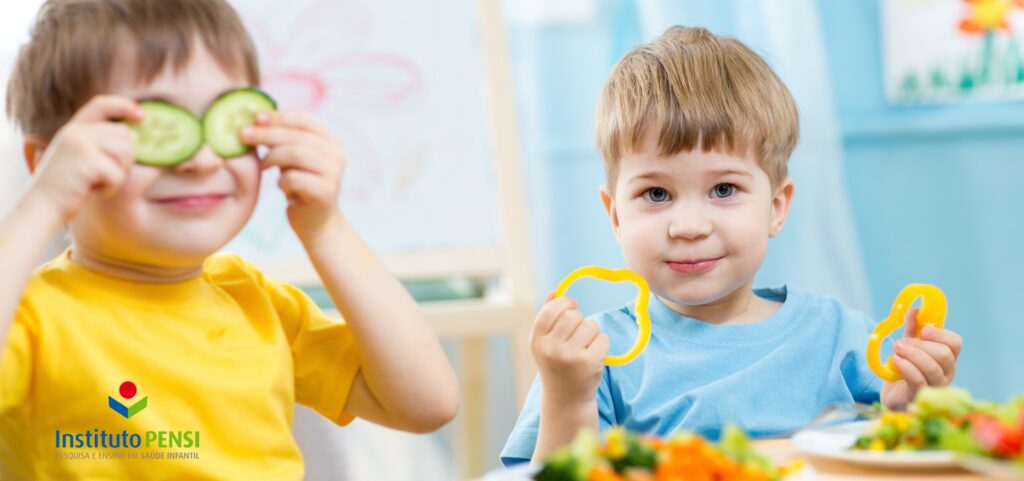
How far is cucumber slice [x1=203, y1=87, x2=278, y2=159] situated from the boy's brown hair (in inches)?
1.6

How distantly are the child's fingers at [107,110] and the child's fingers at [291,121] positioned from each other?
10 cm

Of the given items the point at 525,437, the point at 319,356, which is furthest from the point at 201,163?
the point at 525,437

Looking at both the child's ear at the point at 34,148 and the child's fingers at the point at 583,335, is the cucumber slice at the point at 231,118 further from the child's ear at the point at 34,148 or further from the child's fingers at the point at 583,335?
the child's fingers at the point at 583,335

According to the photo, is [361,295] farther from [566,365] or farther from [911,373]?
[911,373]

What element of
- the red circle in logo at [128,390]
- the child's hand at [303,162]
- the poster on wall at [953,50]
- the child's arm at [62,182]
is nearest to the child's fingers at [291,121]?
the child's hand at [303,162]

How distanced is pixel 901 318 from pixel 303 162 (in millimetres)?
580

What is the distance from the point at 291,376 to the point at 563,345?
0.24m

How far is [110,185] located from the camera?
0.78 metres

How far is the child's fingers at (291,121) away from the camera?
854 millimetres

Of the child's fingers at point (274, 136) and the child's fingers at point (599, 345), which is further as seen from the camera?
the child's fingers at point (599, 345)

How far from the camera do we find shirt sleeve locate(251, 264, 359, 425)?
3.22 feet

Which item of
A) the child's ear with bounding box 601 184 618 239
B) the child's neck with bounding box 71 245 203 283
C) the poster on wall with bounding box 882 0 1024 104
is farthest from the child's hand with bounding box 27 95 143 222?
the poster on wall with bounding box 882 0 1024 104

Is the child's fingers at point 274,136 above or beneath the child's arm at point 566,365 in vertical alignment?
above

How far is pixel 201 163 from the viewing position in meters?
0.82
